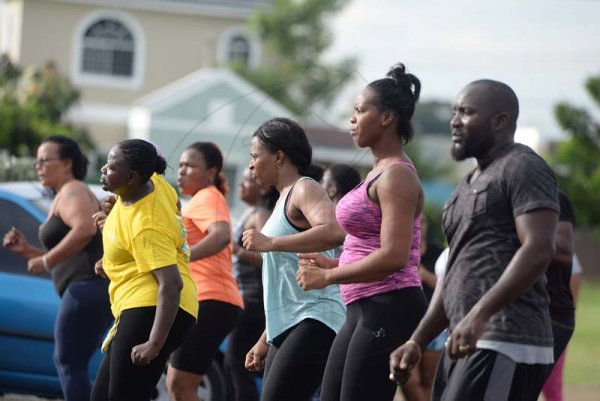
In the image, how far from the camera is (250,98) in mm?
31453

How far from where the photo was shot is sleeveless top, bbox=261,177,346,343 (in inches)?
226

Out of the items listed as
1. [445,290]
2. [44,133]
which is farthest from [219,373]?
[44,133]

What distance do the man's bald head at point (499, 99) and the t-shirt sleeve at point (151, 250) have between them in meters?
1.83

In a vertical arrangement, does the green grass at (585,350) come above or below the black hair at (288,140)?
below

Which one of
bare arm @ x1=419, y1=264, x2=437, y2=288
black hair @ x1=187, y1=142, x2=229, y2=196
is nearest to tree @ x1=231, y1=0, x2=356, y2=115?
bare arm @ x1=419, y1=264, x2=437, y2=288

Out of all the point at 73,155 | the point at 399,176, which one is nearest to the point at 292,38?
the point at 73,155

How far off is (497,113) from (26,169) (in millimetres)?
8273

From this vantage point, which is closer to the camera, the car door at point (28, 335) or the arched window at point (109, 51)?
the car door at point (28, 335)

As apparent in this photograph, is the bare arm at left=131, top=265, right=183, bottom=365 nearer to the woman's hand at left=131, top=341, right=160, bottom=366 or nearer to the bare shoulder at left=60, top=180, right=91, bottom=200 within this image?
the woman's hand at left=131, top=341, right=160, bottom=366

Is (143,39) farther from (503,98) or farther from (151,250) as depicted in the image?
(503,98)

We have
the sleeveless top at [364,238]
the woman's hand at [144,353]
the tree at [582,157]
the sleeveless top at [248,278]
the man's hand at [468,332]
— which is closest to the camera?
the man's hand at [468,332]

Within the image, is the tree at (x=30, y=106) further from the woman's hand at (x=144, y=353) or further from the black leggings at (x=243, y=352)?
the woman's hand at (x=144, y=353)

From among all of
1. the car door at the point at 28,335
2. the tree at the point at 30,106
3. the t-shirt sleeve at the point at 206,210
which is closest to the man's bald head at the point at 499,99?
the t-shirt sleeve at the point at 206,210

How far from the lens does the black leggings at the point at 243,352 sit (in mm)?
7988
